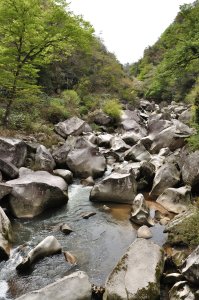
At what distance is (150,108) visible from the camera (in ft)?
134

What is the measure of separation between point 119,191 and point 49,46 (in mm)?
8765

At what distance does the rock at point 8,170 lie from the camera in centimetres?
1160

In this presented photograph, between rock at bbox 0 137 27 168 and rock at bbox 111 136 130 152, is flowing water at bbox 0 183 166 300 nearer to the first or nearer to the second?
rock at bbox 0 137 27 168

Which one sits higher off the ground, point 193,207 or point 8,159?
point 8,159

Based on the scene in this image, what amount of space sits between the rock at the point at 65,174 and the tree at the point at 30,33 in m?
5.13

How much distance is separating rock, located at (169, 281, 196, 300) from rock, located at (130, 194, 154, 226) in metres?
3.63

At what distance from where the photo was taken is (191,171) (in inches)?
469

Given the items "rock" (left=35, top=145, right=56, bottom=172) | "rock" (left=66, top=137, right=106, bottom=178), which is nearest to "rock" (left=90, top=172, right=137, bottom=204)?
"rock" (left=66, top=137, right=106, bottom=178)

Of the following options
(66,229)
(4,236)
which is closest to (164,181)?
(66,229)

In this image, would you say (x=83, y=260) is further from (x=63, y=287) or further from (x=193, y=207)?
(x=193, y=207)

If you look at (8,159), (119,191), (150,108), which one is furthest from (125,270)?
(150,108)

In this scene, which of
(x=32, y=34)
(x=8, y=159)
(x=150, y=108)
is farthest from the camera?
(x=150, y=108)

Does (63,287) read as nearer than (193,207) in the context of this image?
Yes

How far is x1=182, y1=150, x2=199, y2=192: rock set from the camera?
1164 centimetres
